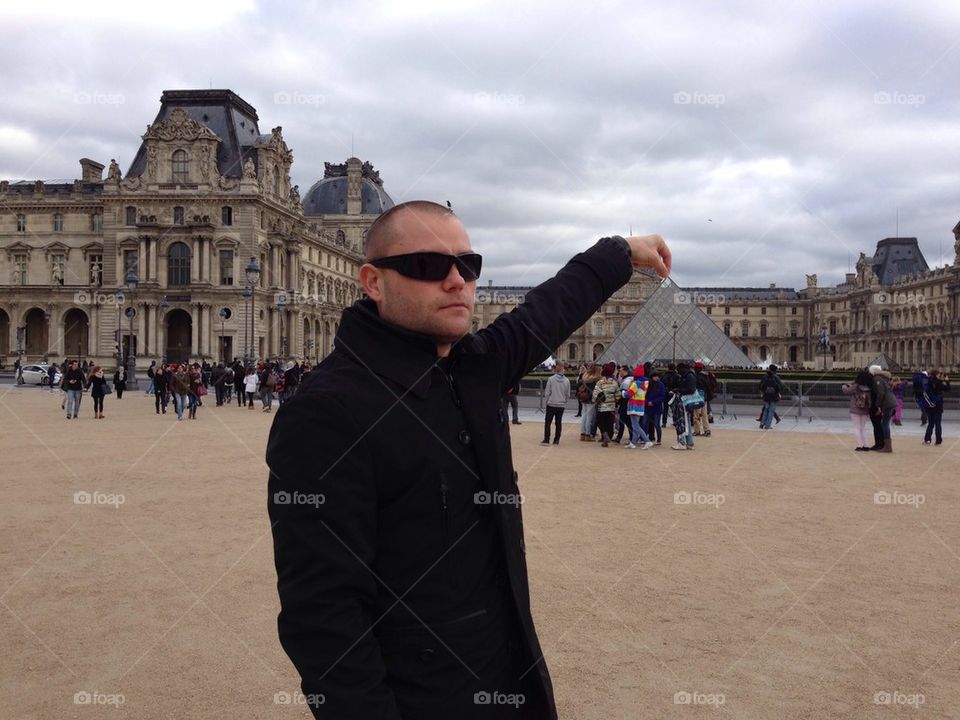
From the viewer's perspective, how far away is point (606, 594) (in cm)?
541

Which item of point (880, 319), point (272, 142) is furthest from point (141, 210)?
point (880, 319)

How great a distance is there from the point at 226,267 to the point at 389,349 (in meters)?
48.1

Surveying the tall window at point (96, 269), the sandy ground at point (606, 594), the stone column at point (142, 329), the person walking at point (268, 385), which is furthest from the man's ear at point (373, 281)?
the tall window at point (96, 269)

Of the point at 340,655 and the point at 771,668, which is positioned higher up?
the point at 340,655

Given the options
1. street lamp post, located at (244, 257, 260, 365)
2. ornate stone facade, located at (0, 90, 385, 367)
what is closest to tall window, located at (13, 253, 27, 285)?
ornate stone facade, located at (0, 90, 385, 367)

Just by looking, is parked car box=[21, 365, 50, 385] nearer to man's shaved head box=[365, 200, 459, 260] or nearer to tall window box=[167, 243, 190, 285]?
tall window box=[167, 243, 190, 285]

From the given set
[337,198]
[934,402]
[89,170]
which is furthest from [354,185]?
[934,402]

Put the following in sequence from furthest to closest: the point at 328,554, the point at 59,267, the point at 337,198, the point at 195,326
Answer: the point at 337,198, the point at 59,267, the point at 195,326, the point at 328,554

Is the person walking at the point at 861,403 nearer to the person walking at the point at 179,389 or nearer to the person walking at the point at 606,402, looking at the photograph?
the person walking at the point at 606,402

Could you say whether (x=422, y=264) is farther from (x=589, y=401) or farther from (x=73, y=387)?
(x=73, y=387)

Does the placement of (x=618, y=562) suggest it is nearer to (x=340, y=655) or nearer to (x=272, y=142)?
(x=340, y=655)

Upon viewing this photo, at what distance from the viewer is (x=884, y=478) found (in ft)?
34.2

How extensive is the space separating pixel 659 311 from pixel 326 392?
4413cm

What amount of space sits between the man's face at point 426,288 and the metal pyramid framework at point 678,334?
40473 millimetres
